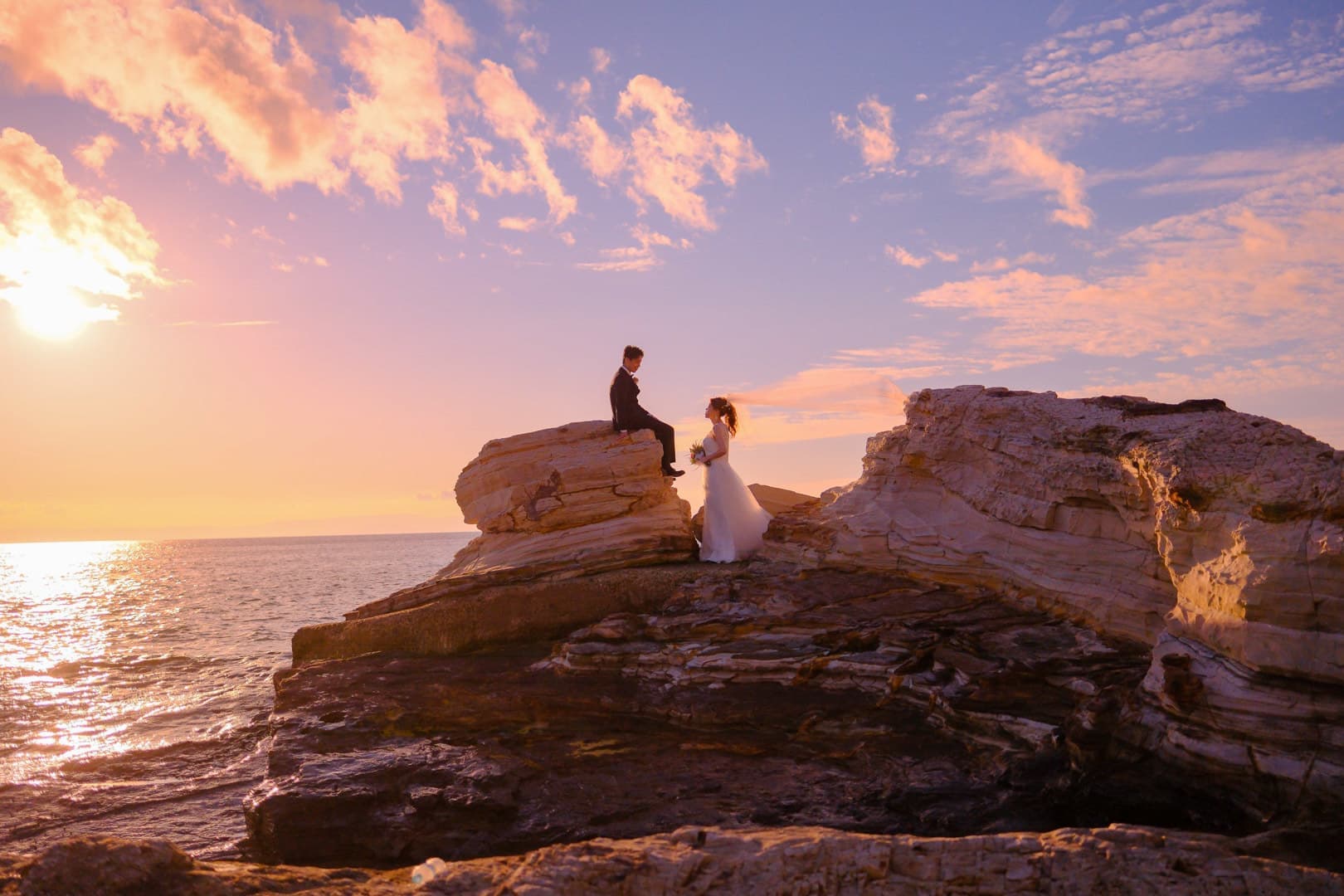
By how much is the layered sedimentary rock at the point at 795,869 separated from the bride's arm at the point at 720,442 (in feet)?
31.5

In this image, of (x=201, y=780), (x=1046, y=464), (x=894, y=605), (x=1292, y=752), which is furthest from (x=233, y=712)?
(x=1292, y=752)

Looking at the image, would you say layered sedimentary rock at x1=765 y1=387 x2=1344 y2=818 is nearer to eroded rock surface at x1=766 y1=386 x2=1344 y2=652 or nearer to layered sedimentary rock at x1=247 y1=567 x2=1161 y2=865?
eroded rock surface at x1=766 y1=386 x2=1344 y2=652

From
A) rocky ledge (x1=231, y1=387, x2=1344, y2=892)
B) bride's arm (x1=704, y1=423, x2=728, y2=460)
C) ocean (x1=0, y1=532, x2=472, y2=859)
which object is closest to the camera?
rocky ledge (x1=231, y1=387, x2=1344, y2=892)

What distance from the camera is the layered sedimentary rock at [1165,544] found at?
26.6 feet

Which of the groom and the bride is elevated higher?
the groom

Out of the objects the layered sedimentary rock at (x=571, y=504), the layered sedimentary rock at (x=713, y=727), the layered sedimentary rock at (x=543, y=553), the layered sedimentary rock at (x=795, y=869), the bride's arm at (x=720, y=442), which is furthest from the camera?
the bride's arm at (x=720, y=442)

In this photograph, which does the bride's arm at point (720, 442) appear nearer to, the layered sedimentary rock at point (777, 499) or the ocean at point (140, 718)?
the layered sedimentary rock at point (777, 499)

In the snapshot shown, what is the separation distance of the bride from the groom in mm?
776

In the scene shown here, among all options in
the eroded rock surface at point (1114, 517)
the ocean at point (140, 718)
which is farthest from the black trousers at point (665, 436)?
the ocean at point (140, 718)

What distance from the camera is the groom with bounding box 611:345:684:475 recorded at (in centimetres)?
1603

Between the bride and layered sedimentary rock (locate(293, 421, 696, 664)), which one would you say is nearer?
layered sedimentary rock (locate(293, 421, 696, 664))

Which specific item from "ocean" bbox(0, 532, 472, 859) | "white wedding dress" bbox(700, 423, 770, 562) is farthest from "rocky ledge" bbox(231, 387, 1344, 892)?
"ocean" bbox(0, 532, 472, 859)

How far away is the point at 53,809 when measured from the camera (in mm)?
11578

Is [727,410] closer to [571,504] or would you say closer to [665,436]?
[665,436]
